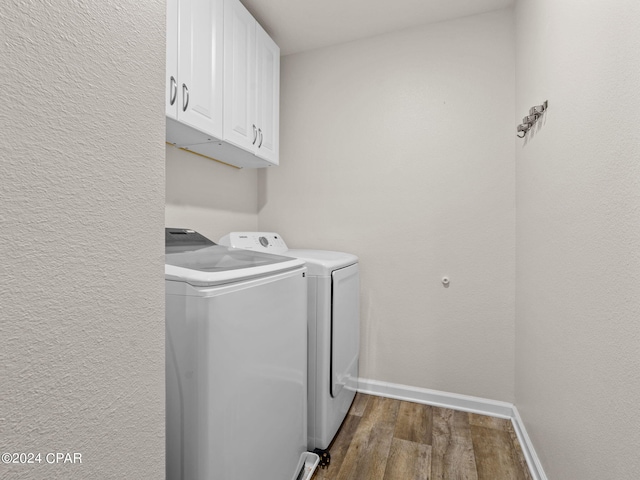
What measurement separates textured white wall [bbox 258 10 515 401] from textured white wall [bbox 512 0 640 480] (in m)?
0.36

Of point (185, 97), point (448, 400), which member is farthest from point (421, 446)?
point (185, 97)

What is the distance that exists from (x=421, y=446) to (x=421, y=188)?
1.50m

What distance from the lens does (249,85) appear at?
71.9 inches

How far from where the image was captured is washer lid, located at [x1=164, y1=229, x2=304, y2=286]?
36.7 inches

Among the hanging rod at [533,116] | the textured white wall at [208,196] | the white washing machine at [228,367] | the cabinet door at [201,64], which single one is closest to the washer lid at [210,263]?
the white washing machine at [228,367]

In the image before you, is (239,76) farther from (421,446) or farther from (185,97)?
(421,446)

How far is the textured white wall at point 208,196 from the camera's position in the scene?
1771 millimetres

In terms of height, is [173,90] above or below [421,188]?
above

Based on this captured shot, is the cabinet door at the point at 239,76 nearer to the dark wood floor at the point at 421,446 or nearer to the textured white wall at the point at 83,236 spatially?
the textured white wall at the point at 83,236

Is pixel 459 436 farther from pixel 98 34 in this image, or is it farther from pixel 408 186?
pixel 98 34

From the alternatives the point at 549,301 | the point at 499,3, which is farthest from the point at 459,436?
the point at 499,3

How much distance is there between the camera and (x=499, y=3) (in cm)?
189

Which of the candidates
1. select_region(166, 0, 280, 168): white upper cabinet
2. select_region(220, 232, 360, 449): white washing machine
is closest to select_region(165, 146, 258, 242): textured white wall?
select_region(166, 0, 280, 168): white upper cabinet

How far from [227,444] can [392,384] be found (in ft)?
4.96
